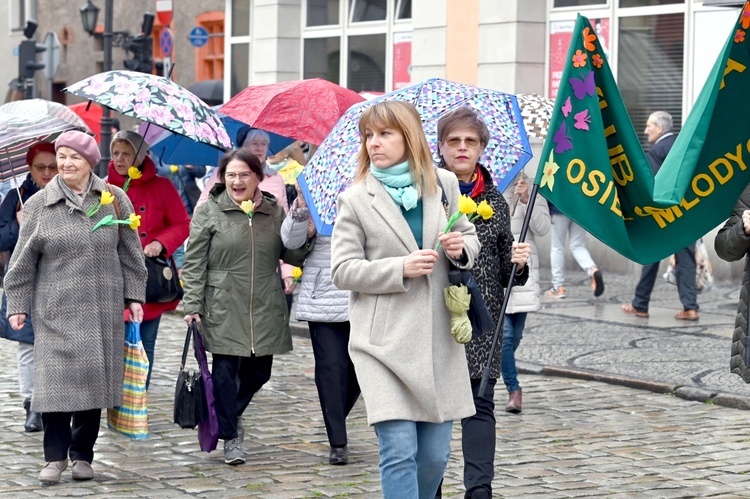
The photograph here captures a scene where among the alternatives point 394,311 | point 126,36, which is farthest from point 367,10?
point 394,311

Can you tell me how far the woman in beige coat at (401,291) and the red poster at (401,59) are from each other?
53.6 feet

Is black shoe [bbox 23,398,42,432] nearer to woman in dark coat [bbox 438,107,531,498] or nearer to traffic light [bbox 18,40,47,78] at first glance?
woman in dark coat [bbox 438,107,531,498]

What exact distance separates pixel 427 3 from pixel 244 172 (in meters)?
13.2

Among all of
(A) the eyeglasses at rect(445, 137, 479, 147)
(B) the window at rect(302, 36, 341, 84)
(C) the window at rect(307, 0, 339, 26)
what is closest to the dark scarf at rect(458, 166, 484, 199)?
(A) the eyeglasses at rect(445, 137, 479, 147)

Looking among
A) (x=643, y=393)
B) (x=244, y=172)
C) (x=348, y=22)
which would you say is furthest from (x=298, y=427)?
(x=348, y=22)

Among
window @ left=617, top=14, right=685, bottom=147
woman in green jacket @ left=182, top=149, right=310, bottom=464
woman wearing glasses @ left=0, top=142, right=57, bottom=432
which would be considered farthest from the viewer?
window @ left=617, top=14, right=685, bottom=147

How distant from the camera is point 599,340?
12578mm

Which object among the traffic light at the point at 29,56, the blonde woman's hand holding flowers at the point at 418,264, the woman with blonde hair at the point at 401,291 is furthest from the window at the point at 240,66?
the blonde woman's hand holding flowers at the point at 418,264

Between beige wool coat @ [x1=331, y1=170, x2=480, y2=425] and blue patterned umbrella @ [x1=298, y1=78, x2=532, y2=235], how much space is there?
1763 millimetres

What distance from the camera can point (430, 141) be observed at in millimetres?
7316

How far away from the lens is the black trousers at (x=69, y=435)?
24.2 feet

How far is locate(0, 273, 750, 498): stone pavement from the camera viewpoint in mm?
7309

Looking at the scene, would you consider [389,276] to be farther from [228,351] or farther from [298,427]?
[298,427]

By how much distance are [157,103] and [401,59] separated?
1403 cm
